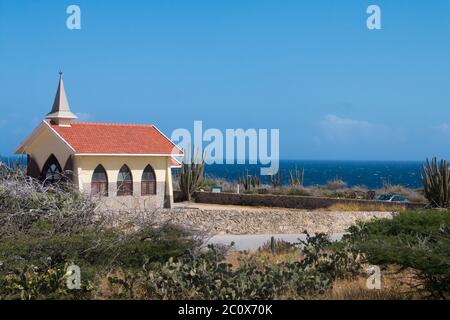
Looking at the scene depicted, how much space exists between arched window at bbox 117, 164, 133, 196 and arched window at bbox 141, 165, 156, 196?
869 mm

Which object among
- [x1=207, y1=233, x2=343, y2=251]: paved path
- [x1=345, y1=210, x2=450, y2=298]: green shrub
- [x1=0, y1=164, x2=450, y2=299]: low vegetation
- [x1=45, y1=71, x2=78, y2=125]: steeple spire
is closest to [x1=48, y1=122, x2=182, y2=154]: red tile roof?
[x1=45, y1=71, x2=78, y2=125]: steeple spire

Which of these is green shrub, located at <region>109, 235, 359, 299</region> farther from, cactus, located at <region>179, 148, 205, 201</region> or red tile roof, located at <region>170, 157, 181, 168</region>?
cactus, located at <region>179, 148, 205, 201</region>

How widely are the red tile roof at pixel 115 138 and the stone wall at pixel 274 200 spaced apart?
5.58 m

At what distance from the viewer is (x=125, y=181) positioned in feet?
115

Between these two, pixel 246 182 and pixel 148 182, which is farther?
pixel 246 182

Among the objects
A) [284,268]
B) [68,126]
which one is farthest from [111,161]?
[284,268]

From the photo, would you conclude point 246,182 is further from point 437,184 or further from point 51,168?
point 437,184

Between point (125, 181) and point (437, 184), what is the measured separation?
1559 centimetres

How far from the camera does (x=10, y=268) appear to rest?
11359mm

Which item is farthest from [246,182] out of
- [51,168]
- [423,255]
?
[423,255]

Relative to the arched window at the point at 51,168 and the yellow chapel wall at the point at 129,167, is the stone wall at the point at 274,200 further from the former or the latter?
the arched window at the point at 51,168
